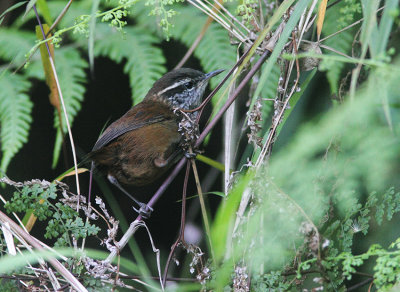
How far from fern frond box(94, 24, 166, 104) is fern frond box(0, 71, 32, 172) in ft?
1.86

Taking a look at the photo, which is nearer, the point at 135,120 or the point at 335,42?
the point at 335,42

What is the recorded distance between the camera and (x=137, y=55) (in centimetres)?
329

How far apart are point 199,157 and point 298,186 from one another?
3.03 feet

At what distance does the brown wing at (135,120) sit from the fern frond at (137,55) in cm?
19

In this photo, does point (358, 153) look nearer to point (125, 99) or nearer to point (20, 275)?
point (20, 275)

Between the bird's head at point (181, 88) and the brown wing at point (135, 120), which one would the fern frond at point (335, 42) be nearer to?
the bird's head at point (181, 88)

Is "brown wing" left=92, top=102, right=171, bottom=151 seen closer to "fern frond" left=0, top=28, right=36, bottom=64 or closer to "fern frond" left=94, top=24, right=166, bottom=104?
"fern frond" left=94, top=24, right=166, bottom=104

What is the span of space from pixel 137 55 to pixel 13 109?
89 centimetres

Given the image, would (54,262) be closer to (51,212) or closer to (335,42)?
(51,212)

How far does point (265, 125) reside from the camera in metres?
2.96

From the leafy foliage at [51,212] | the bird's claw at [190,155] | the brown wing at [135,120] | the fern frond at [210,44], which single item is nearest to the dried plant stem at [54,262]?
the leafy foliage at [51,212]

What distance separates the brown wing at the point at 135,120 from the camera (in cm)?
285

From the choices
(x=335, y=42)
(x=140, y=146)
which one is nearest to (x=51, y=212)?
(x=140, y=146)

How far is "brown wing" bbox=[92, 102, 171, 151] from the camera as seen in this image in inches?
112
